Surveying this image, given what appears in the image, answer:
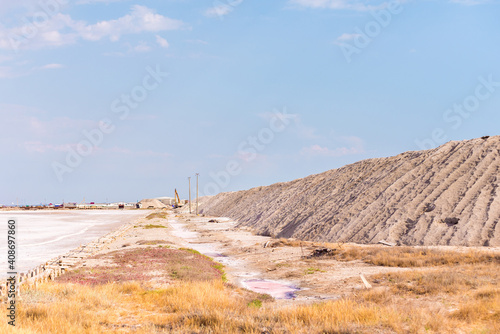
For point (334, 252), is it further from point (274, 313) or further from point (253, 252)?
point (274, 313)

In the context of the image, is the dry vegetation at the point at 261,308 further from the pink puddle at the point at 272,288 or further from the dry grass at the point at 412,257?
the dry grass at the point at 412,257

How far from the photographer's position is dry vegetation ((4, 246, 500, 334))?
32.7 ft

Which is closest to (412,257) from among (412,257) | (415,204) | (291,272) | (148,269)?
(412,257)

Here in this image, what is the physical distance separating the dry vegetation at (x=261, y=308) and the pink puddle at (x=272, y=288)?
4.31 feet

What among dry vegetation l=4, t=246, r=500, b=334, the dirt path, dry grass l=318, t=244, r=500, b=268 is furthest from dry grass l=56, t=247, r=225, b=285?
dry grass l=318, t=244, r=500, b=268

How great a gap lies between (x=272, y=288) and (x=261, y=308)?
496 centimetres

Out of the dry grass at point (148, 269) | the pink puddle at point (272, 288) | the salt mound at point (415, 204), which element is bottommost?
the pink puddle at point (272, 288)

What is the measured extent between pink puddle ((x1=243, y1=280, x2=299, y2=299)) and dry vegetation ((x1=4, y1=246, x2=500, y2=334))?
131 cm

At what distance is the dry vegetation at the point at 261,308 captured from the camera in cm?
996

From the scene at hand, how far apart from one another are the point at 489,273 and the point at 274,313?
10222 mm

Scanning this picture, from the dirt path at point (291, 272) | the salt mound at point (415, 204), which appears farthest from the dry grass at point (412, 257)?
the salt mound at point (415, 204)

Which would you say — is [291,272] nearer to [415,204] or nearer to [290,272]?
[290,272]

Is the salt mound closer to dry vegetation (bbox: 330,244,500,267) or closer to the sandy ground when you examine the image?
dry vegetation (bbox: 330,244,500,267)

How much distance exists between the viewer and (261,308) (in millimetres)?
13180
